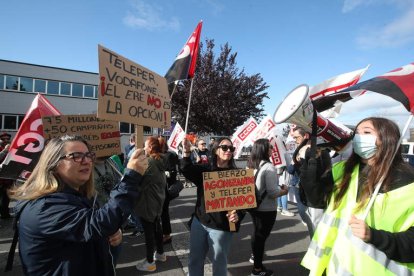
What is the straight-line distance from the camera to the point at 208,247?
2984mm

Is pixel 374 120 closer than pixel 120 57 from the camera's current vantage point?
Yes

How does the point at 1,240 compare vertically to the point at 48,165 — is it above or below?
below

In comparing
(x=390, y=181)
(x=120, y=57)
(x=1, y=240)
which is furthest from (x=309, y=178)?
(x=1, y=240)

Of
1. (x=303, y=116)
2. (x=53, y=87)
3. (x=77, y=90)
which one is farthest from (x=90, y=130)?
(x=77, y=90)

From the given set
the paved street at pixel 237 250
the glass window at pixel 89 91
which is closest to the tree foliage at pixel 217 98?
the glass window at pixel 89 91

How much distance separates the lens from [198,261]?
2945mm

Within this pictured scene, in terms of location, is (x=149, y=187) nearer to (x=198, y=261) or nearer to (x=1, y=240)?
(x=198, y=261)

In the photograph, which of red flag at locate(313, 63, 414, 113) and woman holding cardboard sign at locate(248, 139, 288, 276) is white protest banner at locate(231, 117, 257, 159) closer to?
woman holding cardboard sign at locate(248, 139, 288, 276)

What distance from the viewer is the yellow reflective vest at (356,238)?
5.31 feet

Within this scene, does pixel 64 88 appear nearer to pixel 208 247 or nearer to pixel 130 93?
pixel 130 93

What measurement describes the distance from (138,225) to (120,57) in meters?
4.00

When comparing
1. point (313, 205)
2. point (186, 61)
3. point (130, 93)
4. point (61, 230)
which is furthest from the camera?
point (186, 61)

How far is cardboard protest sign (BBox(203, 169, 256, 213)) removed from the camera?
2863 millimetres

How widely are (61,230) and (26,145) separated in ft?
9.41
